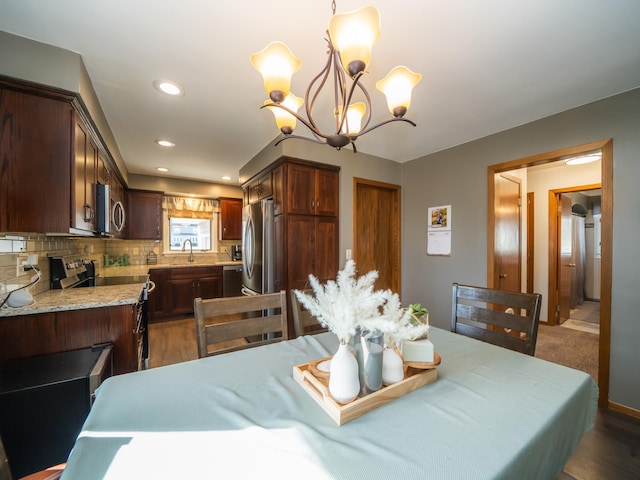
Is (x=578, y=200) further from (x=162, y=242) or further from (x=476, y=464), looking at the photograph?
(x=162, y=242)

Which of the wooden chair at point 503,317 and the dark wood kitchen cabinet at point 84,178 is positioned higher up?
the dark wood kitchen cabinet at point 84,178

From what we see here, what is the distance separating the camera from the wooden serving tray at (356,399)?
2.60 feet

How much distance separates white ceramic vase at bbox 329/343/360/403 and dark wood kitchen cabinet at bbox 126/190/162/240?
15.3 feet

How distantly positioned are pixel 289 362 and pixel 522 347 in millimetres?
1208

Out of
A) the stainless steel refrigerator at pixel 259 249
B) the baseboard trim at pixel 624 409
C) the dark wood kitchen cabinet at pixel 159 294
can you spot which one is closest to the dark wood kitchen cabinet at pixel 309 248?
the stainless steel refrigerator at pixel 259 249

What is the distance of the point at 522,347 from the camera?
1.38 meters

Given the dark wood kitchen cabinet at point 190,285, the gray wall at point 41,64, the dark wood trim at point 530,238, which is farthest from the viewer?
the dark wood kitchen cabinet at point 190,285

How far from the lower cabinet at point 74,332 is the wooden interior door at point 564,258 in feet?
17.5

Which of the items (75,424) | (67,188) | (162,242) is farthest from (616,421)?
(162,242)

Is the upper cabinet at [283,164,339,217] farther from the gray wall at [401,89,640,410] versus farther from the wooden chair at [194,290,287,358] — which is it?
the wooden chair at [194,290,287,358]

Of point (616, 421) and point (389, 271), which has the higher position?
point (389, 271)

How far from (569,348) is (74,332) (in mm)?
4747

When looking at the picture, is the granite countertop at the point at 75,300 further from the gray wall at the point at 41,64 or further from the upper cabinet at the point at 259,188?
the upper cabinet at the point at 259,188

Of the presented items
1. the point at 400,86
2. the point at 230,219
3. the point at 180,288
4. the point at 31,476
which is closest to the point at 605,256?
the point at 400,86
